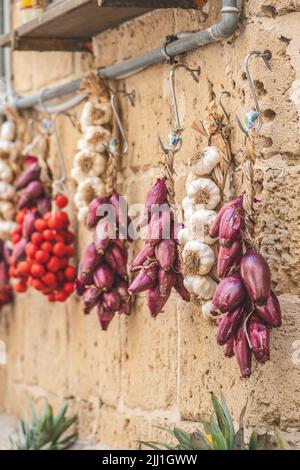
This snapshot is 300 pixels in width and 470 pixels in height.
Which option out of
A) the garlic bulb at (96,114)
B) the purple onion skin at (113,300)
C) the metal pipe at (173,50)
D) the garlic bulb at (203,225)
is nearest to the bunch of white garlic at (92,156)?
the garlic bulb at (96,114)

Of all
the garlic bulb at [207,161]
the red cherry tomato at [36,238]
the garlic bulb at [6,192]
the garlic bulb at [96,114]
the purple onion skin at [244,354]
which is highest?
the garlic bulb at [96,114]

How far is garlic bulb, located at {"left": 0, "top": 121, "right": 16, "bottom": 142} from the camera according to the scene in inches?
139

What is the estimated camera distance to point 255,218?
7.53ft

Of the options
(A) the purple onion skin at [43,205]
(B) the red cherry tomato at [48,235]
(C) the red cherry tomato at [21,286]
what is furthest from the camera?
(C) the red cherry tomato at [21,286]

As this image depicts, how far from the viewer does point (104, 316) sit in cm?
282

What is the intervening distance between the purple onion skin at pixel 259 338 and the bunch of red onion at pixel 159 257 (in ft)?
1.02

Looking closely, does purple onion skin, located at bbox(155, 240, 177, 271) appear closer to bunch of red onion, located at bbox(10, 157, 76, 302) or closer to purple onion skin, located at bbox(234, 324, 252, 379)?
purple onion skin, located at bbox(234, 324, 252, 379)

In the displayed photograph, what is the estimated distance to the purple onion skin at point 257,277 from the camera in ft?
6.99

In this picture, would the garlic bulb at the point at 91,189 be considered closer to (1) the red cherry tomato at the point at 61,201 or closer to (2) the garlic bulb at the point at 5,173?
(1) the red cherry tomato at the point at 61,201

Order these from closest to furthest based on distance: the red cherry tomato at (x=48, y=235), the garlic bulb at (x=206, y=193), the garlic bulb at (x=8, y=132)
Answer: the garlic bulb at (x=206, y=193) → the red cherry tomato at (x=48, y=235) → the garlic bulb at (x=8, y=132)

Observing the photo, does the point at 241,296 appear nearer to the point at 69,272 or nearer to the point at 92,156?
the point at 92,156

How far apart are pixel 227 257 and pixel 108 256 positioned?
61 cm

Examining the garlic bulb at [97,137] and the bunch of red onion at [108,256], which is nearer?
the bunch of red onion at [108,256]
